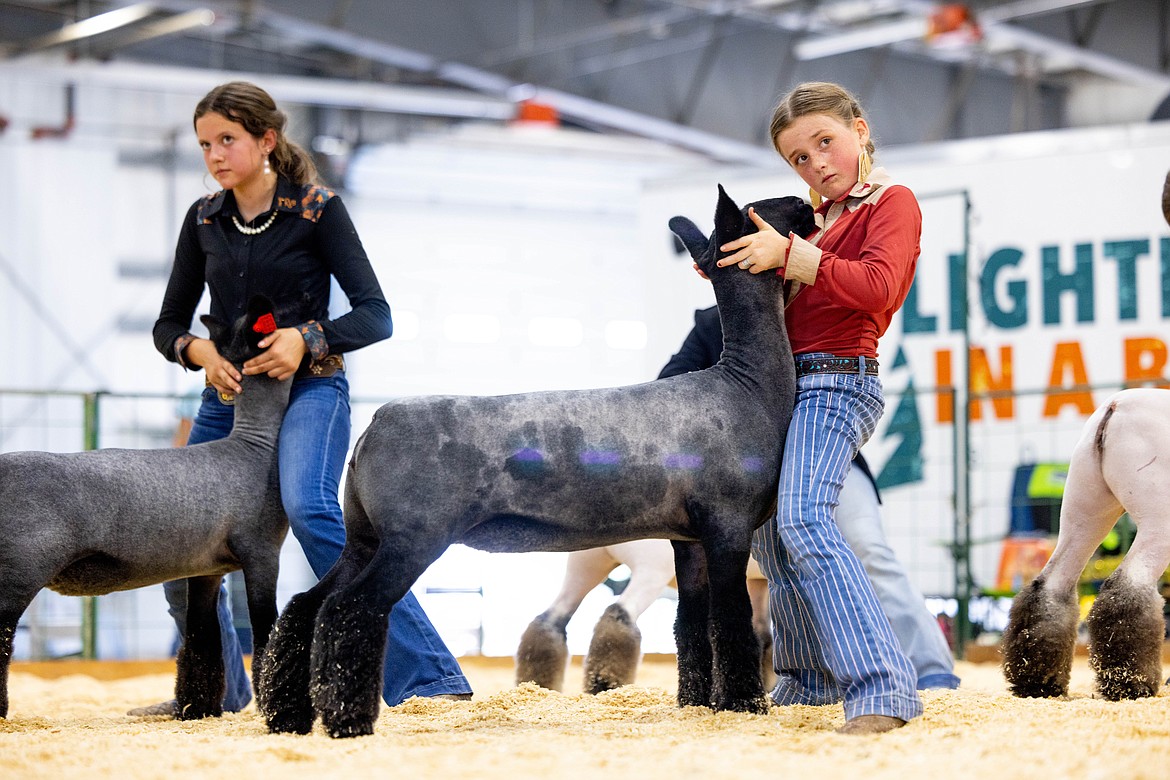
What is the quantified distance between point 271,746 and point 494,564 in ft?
21.0

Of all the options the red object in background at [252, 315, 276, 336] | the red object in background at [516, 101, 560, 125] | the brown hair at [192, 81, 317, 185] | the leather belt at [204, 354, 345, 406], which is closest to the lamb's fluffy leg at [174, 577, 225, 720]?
the leather belt at [204, 354, 345, 406]

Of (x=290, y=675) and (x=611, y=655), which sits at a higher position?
(x=290, y=675)

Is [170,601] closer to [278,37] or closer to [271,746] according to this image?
[271,746]

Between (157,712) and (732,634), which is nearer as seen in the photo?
(732,634)

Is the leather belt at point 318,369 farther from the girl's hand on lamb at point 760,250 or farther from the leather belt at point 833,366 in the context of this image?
the leather belt at point 833,366

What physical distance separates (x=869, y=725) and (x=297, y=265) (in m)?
2.14

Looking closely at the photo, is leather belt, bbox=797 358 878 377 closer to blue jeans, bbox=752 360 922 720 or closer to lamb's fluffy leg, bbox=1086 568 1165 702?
blue jeans, bbox=752 360 922 720

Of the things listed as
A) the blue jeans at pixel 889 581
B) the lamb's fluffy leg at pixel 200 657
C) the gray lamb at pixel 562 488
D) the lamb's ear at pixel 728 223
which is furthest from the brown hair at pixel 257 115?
the blue jeans at pixel 889 581

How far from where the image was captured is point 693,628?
3.54 metres

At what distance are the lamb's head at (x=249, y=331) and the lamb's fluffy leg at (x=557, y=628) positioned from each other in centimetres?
162

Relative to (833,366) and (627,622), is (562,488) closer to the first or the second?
(833,366)

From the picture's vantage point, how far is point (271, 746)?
9.41 ft

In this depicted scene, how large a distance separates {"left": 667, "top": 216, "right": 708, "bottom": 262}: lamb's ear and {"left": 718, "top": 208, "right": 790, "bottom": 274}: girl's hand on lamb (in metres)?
0.11

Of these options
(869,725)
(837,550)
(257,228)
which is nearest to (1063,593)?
(837,550)
